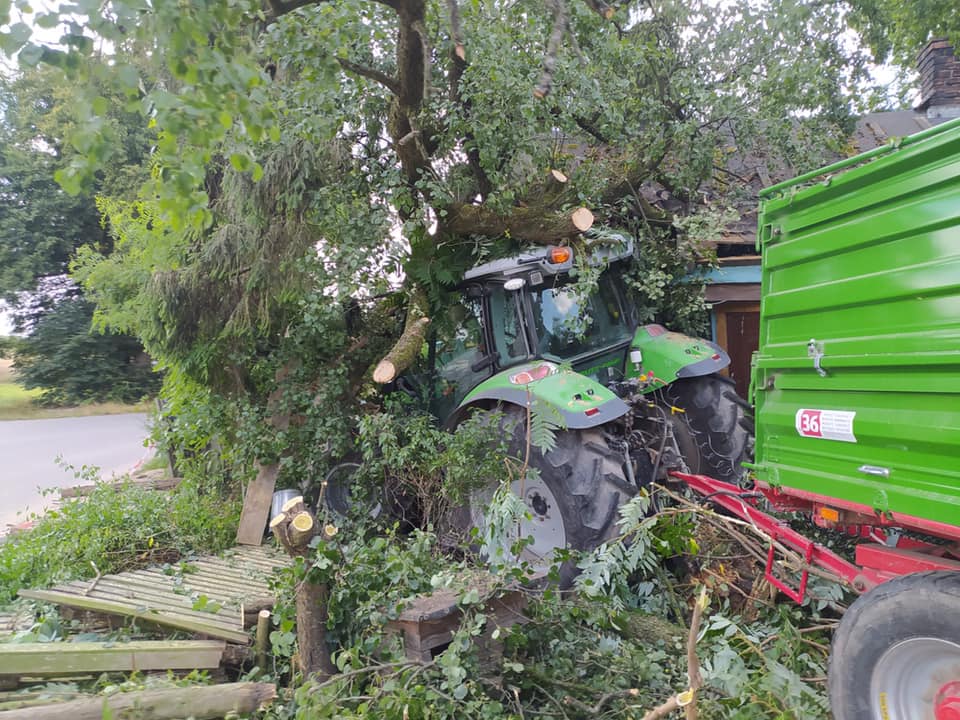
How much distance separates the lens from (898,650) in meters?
2.13

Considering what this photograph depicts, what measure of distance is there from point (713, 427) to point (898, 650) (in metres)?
2.59

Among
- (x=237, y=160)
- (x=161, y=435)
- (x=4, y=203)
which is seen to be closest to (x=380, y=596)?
(x=237, y=160)

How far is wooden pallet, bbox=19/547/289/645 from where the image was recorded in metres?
3.48

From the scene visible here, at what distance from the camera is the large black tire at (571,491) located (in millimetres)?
3570

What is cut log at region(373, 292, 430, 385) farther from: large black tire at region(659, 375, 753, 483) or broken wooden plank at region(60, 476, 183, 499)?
broken wooden plank at region(60, 476, 183, 499)

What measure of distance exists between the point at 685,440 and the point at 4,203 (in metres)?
23.3

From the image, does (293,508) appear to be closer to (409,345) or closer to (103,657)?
(103,657)

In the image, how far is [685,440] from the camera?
4539 mm

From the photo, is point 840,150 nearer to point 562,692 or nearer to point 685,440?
point 685,440

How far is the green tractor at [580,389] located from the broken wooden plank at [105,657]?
180cm

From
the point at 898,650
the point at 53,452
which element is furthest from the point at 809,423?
the point at 53,452

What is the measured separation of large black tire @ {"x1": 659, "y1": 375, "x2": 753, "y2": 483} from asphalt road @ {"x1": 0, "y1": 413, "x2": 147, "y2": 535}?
21.8 feet

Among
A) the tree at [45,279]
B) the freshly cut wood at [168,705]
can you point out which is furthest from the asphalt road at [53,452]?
the freshly cut wood at [168,705]

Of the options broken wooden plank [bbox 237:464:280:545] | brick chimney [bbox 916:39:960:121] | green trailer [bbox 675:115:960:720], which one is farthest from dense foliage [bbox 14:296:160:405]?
green trailer [bbox 675:115:960:720]
